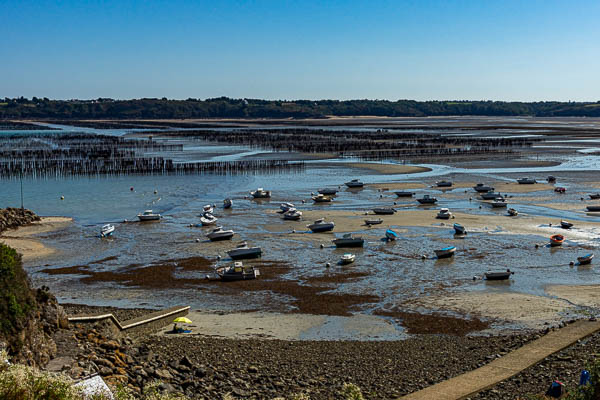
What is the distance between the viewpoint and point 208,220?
138 ft

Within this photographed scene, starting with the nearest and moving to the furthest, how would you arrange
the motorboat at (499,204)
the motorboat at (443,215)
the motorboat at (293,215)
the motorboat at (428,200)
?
1. the motorboat at (443,215)
2. the motorboat at (293,215)
3. the motorboat at (499,204)
4. the motorboat at (428,200)

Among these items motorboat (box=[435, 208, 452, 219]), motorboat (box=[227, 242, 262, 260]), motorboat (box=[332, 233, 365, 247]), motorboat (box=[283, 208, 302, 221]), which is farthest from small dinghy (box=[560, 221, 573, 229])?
motorboat (box=[227, 242, 262, 260])

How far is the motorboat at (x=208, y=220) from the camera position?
137ft

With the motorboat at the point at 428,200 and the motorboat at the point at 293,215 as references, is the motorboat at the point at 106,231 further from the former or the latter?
the motorboat at the point at 428,200

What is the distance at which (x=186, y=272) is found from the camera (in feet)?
101

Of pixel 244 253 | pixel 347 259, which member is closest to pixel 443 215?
pixel 347 259

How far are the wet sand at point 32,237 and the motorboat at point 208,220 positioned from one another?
9.88 meters

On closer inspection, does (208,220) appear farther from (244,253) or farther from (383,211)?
(383,211)

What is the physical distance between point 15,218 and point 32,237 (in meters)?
5.19

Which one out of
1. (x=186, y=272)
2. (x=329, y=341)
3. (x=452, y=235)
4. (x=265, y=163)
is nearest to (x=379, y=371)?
(x=329, y=341)

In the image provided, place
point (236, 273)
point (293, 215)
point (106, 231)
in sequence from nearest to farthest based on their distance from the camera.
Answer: point (236, 273), point (106, 231), point (293, 215)

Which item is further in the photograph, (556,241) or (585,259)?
(556,241)

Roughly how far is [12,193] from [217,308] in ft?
139

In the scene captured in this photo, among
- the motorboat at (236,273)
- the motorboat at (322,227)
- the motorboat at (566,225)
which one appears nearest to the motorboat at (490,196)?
the motorboat at (566,225)
